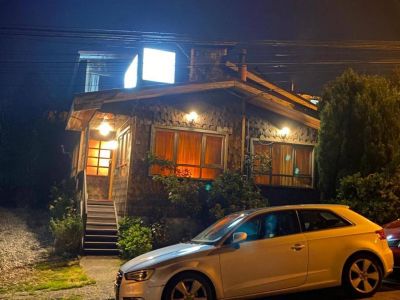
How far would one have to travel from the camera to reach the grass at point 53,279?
8.59 metres

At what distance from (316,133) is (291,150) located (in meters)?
1.26

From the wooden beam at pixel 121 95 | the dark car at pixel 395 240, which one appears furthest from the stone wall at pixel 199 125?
the dark car at pixel 395 240

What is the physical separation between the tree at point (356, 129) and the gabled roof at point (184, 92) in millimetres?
1253

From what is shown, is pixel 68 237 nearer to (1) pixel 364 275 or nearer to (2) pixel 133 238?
(2) pixel 133 238

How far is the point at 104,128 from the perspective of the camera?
17125 mm

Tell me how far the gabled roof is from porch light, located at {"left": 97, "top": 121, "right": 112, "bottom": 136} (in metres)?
0.66

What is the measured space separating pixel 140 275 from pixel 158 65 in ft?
43.2

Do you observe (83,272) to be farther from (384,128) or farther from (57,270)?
(384,128)

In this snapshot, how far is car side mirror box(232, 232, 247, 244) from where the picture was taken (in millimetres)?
5947

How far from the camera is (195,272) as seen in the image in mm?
5770

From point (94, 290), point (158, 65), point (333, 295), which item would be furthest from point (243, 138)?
point (333, 295)

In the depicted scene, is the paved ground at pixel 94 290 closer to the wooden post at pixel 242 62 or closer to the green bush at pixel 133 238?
the green bush at pixel 133 238

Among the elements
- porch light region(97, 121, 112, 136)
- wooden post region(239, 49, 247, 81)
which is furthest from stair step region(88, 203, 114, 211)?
wooden post region(239, 49, 247, 81)

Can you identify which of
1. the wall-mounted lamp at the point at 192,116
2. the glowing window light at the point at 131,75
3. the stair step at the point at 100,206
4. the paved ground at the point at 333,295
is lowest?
the paved ground at the point at 333,295
